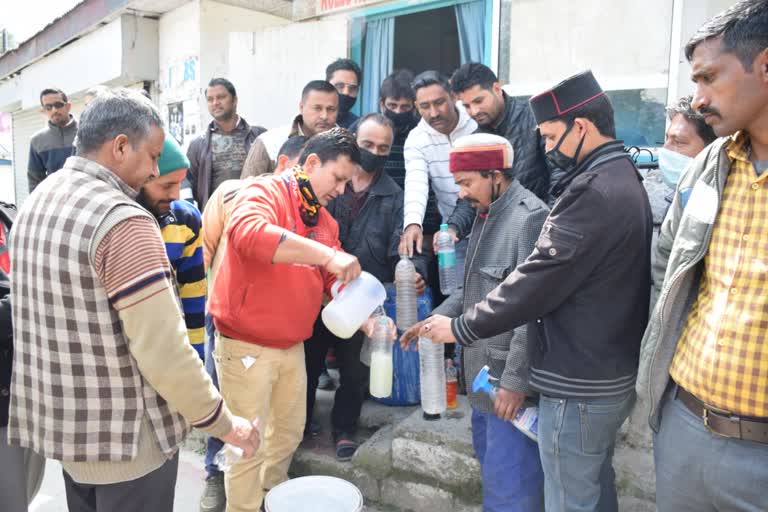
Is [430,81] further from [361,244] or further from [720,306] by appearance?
[720,306]

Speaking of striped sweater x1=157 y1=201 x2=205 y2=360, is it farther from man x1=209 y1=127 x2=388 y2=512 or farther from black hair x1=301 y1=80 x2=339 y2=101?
black hair x1=301 y1=80 x2=339 y2=101

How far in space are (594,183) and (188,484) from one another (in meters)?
3.19

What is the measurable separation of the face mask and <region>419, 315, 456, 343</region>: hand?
1.34 m

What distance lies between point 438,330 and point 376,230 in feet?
4.25

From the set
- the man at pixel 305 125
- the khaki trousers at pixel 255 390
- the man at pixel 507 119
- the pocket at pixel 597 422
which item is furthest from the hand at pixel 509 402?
the man at pixel 305 125

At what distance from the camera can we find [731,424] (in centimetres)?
166

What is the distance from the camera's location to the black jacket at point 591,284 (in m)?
2.04

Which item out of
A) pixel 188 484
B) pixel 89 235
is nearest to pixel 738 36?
pixel 89 235

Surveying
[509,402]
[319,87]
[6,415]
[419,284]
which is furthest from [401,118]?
[6,415]

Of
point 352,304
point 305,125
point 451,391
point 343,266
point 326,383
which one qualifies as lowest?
point 326,383

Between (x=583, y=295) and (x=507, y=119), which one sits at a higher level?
(x=507, y=119)

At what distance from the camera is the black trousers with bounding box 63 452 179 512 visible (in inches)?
74.0

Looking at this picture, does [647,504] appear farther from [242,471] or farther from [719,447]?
[242,471]

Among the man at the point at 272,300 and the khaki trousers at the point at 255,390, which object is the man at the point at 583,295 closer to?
the man at the point at 272,300
